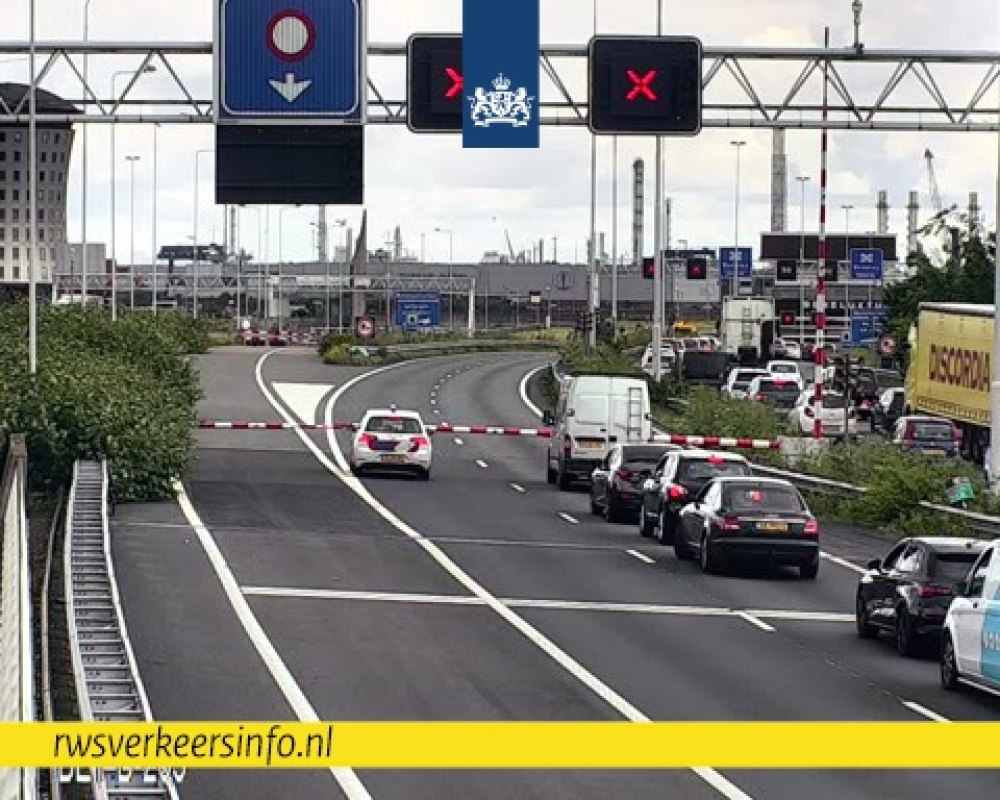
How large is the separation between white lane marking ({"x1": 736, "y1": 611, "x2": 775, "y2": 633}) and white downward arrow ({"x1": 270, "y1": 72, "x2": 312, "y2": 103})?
14.5 meters

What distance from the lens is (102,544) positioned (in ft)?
89.8

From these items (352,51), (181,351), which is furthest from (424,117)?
(181,351)

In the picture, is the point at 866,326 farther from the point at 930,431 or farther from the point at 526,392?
the point at 930,431

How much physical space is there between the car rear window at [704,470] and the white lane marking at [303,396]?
31440mm

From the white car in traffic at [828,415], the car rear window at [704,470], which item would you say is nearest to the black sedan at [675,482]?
the car rear window at [704,470]

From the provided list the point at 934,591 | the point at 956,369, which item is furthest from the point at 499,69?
the point at 956,369

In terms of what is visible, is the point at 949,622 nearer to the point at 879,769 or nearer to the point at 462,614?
the point at 879,769

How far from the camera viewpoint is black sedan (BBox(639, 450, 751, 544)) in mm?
36250

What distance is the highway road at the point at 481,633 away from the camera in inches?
683

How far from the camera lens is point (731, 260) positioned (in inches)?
5536

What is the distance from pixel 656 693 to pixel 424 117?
19.5 meters

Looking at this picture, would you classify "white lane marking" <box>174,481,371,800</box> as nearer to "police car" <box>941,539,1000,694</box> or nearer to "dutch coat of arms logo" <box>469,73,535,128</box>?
"police car" <box>941,539,1000,694</box>

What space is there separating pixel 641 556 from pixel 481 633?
32.2 feet

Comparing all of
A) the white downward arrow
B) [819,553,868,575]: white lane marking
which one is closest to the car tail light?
[819,553,868,575]: white lane marking
